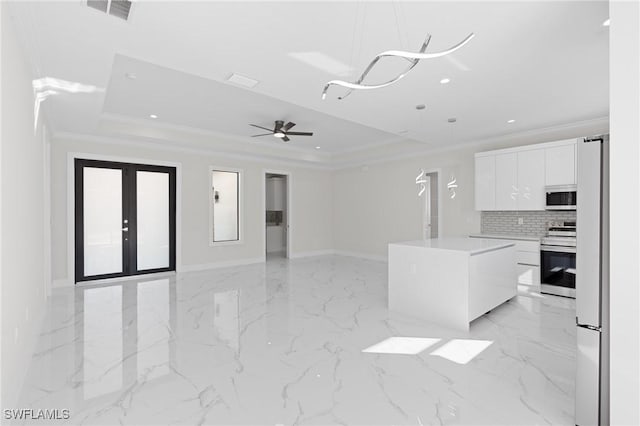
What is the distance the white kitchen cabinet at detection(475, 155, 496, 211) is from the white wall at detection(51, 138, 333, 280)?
171 inches

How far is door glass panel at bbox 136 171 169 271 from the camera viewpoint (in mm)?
6328

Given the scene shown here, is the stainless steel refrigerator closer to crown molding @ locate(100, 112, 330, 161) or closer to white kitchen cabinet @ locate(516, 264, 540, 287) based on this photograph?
white kitchen cabinet @ locate(516, 264, 540, 287)

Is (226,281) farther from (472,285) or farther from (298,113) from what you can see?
(472,285)

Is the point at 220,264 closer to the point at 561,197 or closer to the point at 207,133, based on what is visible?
the point at 207,133

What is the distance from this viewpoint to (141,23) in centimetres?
242

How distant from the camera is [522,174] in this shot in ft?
17.9

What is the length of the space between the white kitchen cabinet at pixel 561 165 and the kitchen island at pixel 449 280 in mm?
1658

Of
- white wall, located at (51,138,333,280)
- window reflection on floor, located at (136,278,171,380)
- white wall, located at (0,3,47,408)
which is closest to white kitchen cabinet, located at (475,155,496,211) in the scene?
white wall, located at (51,138,333,280)

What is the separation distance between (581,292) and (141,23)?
3416mm

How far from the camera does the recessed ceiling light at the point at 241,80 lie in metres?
3.36

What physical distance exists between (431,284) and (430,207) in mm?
3853
